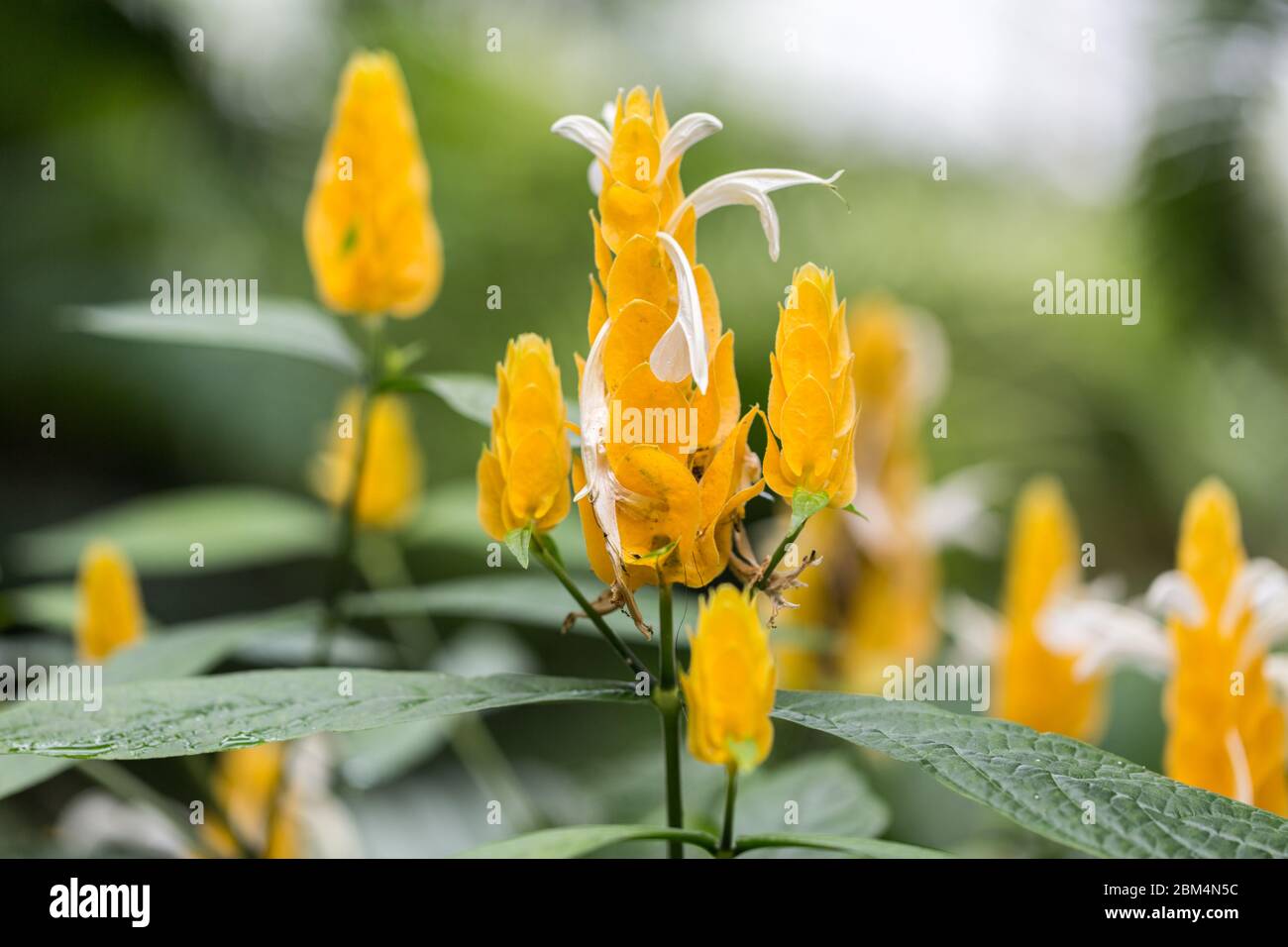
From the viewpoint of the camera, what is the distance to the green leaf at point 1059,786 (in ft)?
0.91

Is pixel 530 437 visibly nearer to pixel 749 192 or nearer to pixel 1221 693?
pixel 749 192

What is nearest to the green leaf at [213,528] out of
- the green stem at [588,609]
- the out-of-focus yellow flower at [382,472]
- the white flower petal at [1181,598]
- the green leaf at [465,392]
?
the out-of-focus yellow flower at [382,472]

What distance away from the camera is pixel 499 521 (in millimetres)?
340

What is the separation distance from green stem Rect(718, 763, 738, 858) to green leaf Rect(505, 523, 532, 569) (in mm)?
87

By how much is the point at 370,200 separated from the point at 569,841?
346 millimetres

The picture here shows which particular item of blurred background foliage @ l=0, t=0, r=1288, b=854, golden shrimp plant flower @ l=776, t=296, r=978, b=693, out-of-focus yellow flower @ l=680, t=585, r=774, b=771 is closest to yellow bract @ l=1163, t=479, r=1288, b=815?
out-of-focus yellow flower @ l=680, t=585, r=774, b=771

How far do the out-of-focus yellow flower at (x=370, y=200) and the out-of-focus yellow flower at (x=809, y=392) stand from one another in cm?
28

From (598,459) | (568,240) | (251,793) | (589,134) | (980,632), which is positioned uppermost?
(568,240)

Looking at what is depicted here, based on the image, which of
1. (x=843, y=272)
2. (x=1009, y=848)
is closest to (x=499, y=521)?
(x=1009, y=848)

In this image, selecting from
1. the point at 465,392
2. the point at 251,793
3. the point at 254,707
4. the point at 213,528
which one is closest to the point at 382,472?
the point at 213,528

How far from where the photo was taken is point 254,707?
13.3 inches
